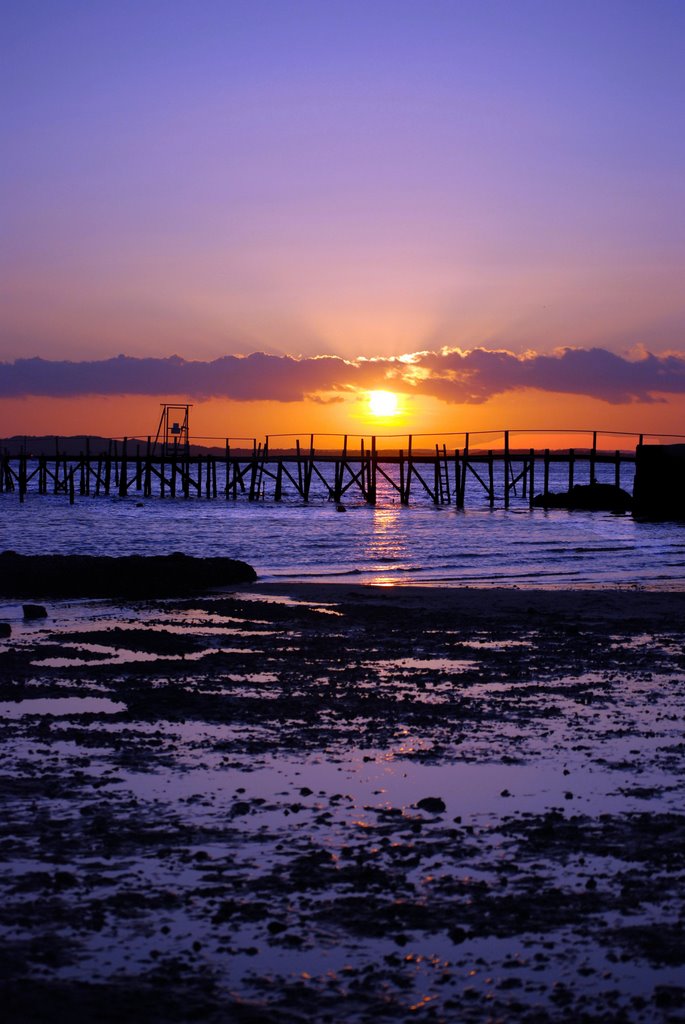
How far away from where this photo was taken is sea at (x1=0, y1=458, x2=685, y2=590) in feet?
79.5

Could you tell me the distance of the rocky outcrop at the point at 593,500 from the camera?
57281 mm

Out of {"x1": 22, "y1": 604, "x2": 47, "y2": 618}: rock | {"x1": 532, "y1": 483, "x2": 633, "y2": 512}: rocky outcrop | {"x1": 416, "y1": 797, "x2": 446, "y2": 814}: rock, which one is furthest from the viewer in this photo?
{"x1": 532, "y1": 483, "x2": 633, "y2": 512}: rocky outcrop

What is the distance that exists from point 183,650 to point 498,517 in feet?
131

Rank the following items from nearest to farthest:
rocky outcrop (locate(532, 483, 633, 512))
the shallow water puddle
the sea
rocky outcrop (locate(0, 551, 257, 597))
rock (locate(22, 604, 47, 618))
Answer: the shallow water puddle → rock (locate(22, 604, 47, 618)) → rocky outcrop (locate(0, 551, 257, 597)) → the sea → rocky outcrop (locate(532, 483, 633, 512))

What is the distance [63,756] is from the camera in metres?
7.43

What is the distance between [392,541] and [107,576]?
680 inches

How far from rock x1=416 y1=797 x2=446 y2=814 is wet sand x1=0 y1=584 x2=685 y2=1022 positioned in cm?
2

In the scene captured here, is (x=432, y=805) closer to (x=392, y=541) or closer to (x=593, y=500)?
(x=392, y=541)

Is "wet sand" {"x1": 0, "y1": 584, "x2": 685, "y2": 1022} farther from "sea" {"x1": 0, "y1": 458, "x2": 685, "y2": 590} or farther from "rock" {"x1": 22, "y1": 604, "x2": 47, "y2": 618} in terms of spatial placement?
"sea" {"x1": 0, "y1": 458, "x2": 685, "y2": 590}

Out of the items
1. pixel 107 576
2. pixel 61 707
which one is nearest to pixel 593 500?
pixel 107 576

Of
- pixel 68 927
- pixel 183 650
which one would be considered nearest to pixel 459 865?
pixel 68 927

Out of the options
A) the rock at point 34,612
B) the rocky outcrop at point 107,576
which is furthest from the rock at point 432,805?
the rocky outcrop at point 107,576

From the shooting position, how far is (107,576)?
19844 millimetres

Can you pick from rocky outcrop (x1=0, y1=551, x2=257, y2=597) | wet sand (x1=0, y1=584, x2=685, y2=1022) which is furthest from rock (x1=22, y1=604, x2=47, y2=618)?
wet sand (x1=0, y1=584, x2=685, y2=1022)
